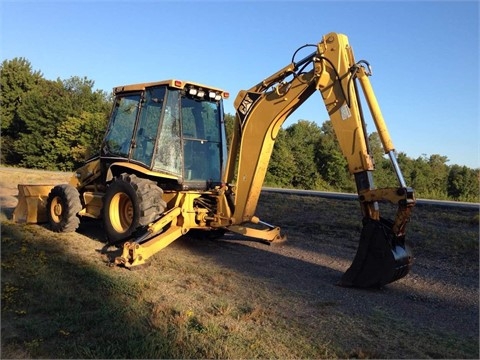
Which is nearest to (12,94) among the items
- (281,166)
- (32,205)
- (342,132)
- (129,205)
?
(281,166)

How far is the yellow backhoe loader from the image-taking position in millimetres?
5777

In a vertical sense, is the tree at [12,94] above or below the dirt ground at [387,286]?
above

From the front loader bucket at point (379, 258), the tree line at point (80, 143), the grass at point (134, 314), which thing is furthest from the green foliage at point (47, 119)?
the front loader bucket at point (379, 258)

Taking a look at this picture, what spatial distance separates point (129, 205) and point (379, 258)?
4341mm

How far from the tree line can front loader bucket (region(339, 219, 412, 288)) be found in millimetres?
29024

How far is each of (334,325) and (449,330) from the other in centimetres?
120

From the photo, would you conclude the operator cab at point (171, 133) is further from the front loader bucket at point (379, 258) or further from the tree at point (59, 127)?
the tree at point (59, 127)

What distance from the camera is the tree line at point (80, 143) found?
3862 cm

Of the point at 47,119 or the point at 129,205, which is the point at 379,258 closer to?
the point at 129,205

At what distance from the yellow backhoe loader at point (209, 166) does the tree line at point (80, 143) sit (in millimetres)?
26552

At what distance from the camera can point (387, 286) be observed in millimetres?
6027

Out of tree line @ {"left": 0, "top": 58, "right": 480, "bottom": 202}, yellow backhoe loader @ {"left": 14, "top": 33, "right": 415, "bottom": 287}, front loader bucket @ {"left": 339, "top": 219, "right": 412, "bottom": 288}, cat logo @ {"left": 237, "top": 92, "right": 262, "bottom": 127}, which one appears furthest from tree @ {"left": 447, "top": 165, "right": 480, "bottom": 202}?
front loader bucket @ {"left": 339, "top": 219, "right": 412, "bottom": 288}

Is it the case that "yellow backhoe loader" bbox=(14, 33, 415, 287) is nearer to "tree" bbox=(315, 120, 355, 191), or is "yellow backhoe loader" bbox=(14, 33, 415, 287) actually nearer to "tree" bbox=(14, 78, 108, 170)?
"tree" bbox=(14, 78, 108, 170)

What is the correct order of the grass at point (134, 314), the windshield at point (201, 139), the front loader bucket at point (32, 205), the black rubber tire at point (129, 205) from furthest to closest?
the front loader bucket at point (32, 205)
the windshield at point (201, 139)
the black rubber tire at point (129, 205)
the grass at point (134, 314)
